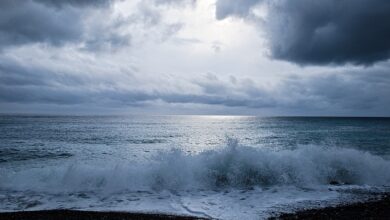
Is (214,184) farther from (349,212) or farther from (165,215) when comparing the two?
(349,212)

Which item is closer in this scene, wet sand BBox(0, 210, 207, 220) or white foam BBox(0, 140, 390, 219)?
wet sand BBox(0, 210, 207, 220)

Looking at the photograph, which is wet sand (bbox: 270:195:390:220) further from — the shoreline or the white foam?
the white foam

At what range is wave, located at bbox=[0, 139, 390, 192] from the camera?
13.6 m

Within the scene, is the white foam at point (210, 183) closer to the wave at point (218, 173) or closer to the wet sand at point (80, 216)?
the wave at point (218, 173)

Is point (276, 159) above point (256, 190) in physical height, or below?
above

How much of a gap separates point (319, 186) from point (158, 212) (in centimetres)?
846

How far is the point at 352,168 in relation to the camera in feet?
52.9

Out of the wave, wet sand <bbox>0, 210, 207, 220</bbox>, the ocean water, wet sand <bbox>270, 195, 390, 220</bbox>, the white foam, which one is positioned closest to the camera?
wet sand <bbox>0, 210, 207, 220</bbox>

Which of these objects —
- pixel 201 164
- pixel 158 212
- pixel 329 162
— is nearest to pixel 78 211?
pixel 158 212

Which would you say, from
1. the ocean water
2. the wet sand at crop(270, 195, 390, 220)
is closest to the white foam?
the ocean water

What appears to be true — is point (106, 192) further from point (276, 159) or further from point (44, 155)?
point (44, 155)

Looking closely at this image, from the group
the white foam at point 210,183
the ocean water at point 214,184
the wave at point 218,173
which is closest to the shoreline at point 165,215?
the ocean water at point 214,184

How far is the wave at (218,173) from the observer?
536 inches

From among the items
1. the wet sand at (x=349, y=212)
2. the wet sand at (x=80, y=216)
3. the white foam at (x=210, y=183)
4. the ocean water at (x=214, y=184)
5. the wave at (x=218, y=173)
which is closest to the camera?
the wet sand at (x=80, y=216)
